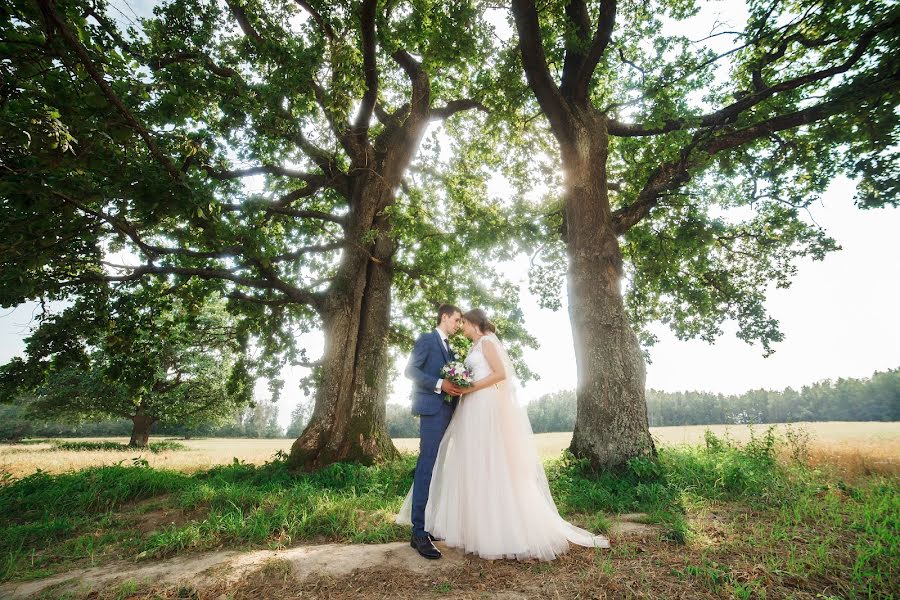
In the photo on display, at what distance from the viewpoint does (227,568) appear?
3.90 metres

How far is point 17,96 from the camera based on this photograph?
10.2 ft

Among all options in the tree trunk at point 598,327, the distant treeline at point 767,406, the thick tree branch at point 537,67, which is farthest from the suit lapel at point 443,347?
the distant treeline at point 767,406

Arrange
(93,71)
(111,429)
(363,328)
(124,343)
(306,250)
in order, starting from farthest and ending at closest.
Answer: (111,429) → (306,250) → (363,328) → (124,343) → (93,71)

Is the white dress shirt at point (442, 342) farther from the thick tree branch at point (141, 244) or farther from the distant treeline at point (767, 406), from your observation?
the distant treeline at point (767, 406)

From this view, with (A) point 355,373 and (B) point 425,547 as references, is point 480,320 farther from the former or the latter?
(A) point 355,373

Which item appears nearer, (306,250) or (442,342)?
(442,342)

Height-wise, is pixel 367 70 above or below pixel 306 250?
above

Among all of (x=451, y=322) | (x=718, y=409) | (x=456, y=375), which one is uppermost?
(x=451, y=322)

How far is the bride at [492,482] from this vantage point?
436 centimetres

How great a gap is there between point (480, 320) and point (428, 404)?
1405 millimetres

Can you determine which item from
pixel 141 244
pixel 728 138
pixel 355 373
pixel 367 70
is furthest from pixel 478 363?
pixel 728 138

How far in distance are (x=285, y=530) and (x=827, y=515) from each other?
6.97 meters

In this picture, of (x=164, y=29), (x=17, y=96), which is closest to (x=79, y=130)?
(x=17, y=96)

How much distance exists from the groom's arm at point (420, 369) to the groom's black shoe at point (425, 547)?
1.66m
